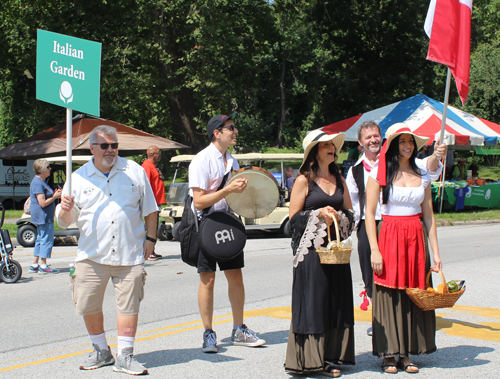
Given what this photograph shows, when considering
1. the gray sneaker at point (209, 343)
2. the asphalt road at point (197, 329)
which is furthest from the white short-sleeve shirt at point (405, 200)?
the gray sneaker at point (209, 343)

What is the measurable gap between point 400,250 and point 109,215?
2.32 m

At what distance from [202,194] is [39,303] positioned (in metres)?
3.69

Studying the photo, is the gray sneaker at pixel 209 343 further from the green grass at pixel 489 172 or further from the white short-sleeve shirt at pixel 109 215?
the green grass at pixel 489 172

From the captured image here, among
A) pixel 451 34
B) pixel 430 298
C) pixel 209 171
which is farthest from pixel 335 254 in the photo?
pixel 451 34

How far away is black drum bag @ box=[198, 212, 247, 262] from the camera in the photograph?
4.88m

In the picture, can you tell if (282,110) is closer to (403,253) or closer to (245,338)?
(245,338)

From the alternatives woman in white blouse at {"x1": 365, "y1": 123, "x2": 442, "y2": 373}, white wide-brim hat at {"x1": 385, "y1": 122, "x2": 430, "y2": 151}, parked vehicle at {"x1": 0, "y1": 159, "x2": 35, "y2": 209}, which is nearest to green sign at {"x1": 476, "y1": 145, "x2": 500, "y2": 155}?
parked vehicle at {"x1": 0, "y1": 159, "x2": 35, "y2": 209}

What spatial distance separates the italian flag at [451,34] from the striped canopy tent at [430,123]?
12.8 m

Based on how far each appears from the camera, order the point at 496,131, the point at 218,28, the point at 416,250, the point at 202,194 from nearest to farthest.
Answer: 1. the point at 416,250
2. the point at 202,194
3. the point at 496,131
4. the point at 218,28

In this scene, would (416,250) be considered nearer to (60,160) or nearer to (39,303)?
(39,303)

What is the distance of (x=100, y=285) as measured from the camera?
14.6 feet

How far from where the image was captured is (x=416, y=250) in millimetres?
4559

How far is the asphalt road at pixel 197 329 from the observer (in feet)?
15.2

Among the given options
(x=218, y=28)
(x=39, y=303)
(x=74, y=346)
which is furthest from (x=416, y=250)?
(x=218, y=28)
